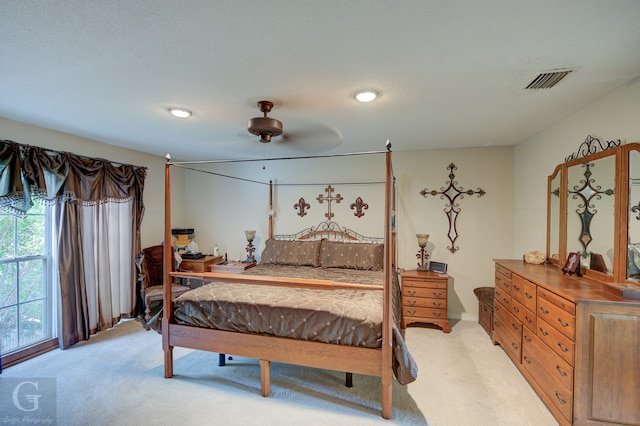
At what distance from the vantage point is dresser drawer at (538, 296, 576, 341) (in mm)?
1793

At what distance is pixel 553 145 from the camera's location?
2859mm

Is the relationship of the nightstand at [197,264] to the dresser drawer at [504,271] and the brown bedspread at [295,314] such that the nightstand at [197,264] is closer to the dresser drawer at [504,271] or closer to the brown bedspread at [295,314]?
the brown bedspread at [295,314]

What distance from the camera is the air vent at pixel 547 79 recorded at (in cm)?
180

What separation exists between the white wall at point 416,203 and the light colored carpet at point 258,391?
3.94 ft

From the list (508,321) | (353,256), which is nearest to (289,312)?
(353,256)

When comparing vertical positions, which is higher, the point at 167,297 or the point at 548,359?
the point at 167,297

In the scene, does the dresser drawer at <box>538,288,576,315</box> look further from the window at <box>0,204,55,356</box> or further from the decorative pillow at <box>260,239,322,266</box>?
the window at <box>0,204,55,356</box>

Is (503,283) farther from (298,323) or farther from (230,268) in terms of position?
(230,268)

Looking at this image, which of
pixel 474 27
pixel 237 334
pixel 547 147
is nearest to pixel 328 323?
pixel 237 334

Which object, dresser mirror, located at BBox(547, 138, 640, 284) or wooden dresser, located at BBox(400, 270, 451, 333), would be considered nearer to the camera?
dresser mirror, located at BBox(547, 138, 640, 284)

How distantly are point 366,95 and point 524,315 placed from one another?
2.28 m

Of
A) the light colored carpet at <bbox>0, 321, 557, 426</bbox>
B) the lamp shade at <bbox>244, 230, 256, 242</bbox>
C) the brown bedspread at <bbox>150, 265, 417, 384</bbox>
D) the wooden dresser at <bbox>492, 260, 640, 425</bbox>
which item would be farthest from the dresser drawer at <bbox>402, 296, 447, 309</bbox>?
the lamp shade at <bbox>244, 230, 256, 242</bbox>

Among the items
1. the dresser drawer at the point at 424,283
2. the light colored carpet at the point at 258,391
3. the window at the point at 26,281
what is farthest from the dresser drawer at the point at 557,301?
the window at the point at 26,281

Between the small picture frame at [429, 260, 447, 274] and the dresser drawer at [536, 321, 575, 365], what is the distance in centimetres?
144
